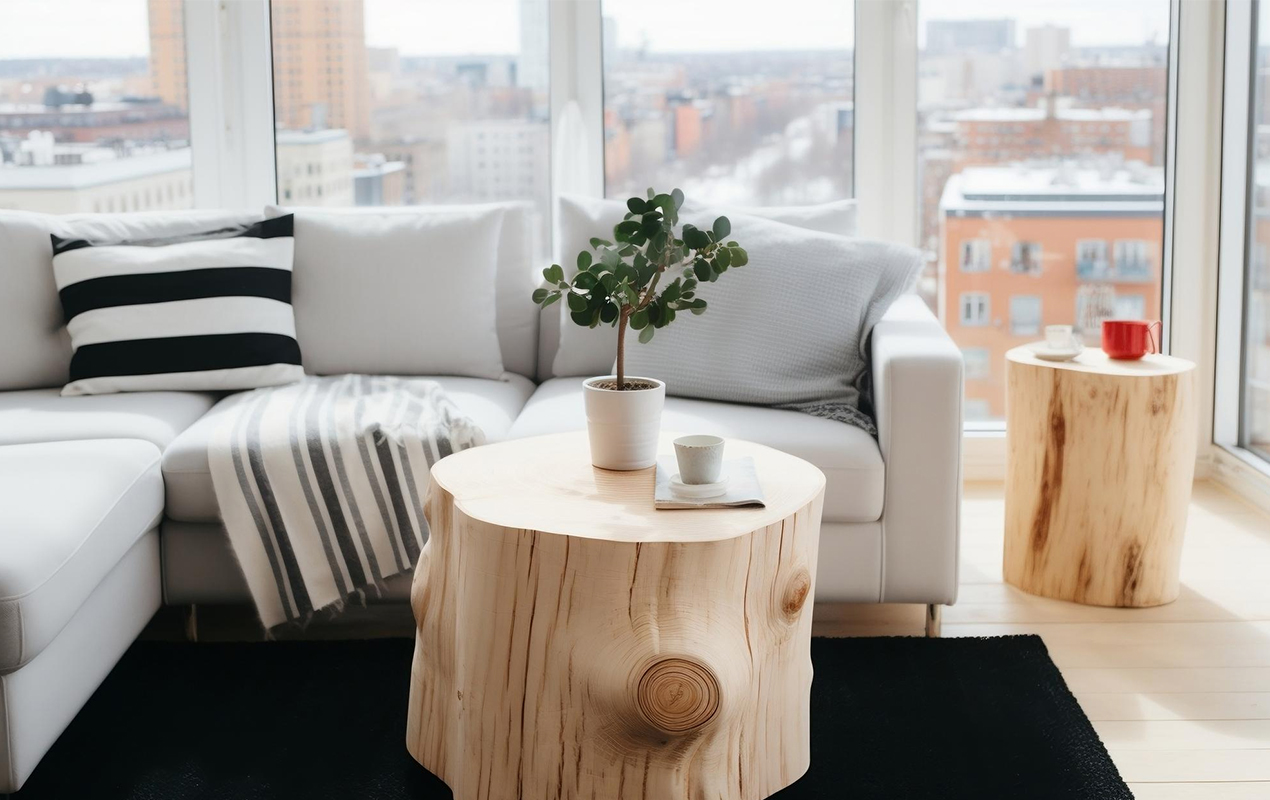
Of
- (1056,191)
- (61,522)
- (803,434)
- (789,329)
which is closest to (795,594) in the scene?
(803,434)

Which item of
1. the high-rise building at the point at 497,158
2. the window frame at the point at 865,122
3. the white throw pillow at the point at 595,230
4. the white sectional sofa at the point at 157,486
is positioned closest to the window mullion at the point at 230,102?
the window frame at the point at 865,122

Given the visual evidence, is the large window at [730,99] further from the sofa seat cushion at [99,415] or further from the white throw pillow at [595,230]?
the sofa seat cushion at [99,415]

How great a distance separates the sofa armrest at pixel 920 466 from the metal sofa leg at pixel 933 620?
0.04 meters

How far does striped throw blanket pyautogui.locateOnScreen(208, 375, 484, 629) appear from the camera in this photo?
2404mm

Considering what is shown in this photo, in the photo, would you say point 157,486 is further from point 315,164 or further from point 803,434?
point 315,164

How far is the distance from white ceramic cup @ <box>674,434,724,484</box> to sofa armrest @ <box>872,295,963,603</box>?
69cm

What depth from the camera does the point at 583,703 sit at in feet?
5.53

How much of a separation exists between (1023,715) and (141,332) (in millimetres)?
2042

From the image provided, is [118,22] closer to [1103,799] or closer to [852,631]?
[852,631]

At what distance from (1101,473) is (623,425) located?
1183mm

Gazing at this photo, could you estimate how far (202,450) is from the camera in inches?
95.1

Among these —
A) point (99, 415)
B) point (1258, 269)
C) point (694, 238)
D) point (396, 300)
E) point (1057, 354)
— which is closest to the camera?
point (694, 238)

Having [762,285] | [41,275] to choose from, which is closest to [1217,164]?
Result: [762,285]

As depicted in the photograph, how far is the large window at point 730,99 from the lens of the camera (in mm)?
3635
